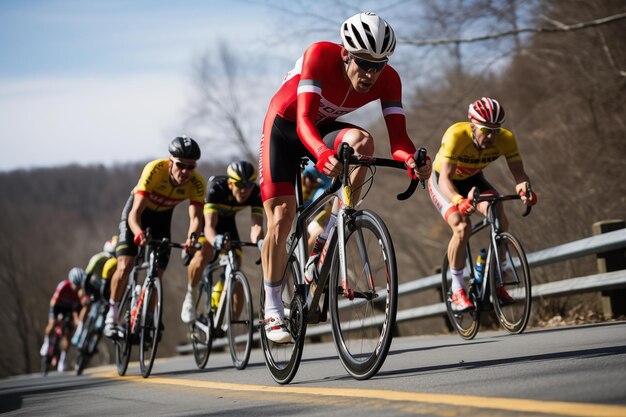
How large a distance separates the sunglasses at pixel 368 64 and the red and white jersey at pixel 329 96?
282 millimetres

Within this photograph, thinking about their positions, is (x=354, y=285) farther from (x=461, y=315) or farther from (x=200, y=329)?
(x=200, y=329)

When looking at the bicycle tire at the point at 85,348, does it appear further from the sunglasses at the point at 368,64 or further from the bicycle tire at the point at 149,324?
the sunglasses at the point at 368,64

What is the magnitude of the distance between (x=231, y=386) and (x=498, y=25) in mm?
8860

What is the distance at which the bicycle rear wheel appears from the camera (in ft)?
31.7

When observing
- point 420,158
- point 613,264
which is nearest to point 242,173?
point 613,264

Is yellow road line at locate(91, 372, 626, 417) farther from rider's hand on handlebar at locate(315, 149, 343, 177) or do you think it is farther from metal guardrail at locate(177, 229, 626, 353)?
metal guardrail at locate(177, 229, 626, 353)

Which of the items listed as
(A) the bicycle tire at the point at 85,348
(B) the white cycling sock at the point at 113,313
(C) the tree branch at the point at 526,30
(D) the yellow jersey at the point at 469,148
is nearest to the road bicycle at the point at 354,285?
(D) the yellow jersey at the point at 469,148

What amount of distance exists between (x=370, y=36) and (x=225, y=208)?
5.92 meters

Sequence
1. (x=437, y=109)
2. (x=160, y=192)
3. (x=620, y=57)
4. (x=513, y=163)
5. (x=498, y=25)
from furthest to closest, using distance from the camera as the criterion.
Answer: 1. (x=437, y=109)
2. (x=620, y=57)
3. (x=498, y=25)
4. (x=160, y=192)
5. (x=513, y=163)

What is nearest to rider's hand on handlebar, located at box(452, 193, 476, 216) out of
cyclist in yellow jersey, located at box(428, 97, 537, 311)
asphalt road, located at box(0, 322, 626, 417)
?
cyclist in yellow jersey, located at box(428, 97, 537, 311)

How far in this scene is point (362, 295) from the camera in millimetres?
5680

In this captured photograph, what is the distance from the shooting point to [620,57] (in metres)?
18.0

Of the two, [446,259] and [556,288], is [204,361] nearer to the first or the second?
[446,259]

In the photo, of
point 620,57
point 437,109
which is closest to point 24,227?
point 437,109
